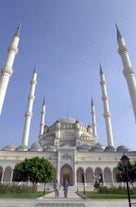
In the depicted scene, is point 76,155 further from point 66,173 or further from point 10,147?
point 10,147

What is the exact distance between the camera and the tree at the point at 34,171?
77.0 feet

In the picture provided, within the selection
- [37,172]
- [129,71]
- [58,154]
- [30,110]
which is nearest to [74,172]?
[58,154]

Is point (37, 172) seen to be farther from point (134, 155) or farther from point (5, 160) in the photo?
point (134, 155)

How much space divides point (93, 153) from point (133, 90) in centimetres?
1637

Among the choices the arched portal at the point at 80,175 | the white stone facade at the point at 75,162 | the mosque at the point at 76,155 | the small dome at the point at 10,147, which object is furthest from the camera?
the small dome at the point at 10,147

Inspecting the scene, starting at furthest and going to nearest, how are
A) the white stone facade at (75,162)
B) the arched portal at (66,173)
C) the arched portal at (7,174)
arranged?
the arched portal at (66,173)
the arched portal at (7,174)
the white stone facade at (75,162)

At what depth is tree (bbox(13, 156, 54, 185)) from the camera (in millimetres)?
23484

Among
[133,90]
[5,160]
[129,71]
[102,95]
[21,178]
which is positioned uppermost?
[102,95]

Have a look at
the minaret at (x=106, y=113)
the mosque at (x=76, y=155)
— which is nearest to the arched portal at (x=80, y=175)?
the mosque at (x=76, y=155)

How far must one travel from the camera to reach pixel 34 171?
23531mm

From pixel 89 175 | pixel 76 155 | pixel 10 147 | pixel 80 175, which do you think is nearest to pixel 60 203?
pixel 76 155

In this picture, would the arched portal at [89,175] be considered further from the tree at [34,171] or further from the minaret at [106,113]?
the tree at [34,171]

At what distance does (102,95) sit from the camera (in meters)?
44.4

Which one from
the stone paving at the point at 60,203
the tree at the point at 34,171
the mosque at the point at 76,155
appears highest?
the mosque at the point at 76,155
